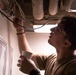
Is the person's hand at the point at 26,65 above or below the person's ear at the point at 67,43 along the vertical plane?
below

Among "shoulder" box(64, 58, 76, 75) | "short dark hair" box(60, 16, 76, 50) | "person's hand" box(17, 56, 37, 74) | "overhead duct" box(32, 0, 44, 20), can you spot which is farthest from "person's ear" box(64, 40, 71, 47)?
"overhead duct" box(32, 0, 44, 20)

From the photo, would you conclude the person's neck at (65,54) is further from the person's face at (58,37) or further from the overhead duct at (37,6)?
the overhead duct at (37,6)

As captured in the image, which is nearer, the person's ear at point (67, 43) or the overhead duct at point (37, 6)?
the person's ear at point (67, 43)

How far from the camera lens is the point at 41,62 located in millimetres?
1933

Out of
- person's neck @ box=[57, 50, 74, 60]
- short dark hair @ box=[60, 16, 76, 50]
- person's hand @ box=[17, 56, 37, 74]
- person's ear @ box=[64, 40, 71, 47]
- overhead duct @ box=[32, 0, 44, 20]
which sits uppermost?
overhead duct @ box=[32, 0, 44, 20]

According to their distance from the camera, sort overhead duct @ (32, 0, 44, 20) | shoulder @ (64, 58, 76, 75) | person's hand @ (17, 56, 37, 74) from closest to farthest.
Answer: shoulder @ (64, 58, 76, 75), person's hand @ (17, 56, 37, 74), overhead duct @ (32, 0, 44, 20)

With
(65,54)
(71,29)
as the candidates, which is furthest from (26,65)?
(71,29)

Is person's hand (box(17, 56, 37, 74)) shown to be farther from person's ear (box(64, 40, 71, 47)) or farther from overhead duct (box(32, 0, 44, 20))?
overhead duct (box(32, 0, 44, 20))

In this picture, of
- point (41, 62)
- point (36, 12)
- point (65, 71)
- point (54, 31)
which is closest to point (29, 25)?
point (36, 12)

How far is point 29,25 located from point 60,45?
1.02m

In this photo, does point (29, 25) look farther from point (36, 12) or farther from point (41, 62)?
point (41, 62)

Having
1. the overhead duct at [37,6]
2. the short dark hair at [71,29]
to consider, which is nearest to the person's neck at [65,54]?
the short dark hair at [71,29]

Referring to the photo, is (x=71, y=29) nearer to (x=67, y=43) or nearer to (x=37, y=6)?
(x=67, y=43)

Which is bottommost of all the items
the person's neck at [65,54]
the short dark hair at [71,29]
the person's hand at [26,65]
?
the person's hand at [26,65]
